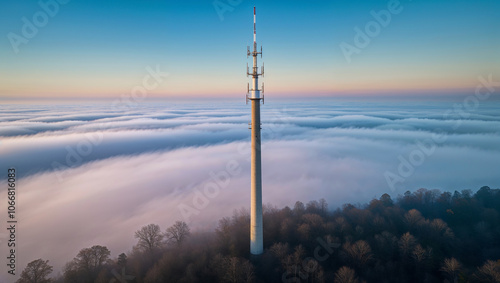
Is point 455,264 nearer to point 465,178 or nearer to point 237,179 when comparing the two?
point 237,179

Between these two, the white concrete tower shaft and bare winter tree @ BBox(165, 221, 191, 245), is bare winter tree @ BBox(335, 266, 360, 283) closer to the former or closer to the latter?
the white concrete tower shaft

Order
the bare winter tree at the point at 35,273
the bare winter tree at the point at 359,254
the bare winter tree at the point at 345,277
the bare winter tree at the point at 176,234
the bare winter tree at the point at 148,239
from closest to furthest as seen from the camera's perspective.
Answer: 1. the bare winter tree at the point at 345,277
2. the bare winter tree at the point at 35,273
3. the bare winter tree at the point at 359,254
4. the bare winter tree at the point at 148,239
5. the bare winter tree at the point at 176,234

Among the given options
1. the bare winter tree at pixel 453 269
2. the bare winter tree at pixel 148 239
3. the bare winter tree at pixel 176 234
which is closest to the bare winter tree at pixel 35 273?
the bare winter tree at pixel 148 239

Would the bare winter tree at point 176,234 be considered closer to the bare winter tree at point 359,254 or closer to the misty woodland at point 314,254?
the misty woodland at point 314,254

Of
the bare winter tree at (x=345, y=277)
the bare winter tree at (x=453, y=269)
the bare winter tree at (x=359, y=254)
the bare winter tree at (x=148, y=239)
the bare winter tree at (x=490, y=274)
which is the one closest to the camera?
the bare winter tree at (x=490, y=274)

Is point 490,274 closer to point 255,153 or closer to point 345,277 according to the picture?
point 345,277

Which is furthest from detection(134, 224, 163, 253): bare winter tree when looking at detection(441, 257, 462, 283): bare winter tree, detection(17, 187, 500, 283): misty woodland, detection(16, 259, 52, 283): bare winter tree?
detection(441, 257, 462, 283): bare winter tree

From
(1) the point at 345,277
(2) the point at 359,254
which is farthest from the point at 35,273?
(2) the point at 359,254
